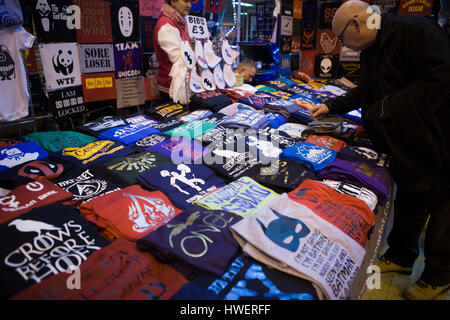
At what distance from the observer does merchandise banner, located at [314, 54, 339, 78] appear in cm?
603

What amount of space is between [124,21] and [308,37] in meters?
3.87

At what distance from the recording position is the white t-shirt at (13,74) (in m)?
2.65

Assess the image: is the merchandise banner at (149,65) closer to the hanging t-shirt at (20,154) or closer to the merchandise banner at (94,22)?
the merchandise banner at (94,22)

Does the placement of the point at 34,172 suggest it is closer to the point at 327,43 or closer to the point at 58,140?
the point at 58,140

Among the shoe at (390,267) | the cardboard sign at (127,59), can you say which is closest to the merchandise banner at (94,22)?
the cardboard sign at (127,59)

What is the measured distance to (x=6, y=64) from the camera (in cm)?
270

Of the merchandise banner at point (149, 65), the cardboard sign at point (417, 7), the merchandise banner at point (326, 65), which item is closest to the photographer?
the merchandise banner at point (149, 65)

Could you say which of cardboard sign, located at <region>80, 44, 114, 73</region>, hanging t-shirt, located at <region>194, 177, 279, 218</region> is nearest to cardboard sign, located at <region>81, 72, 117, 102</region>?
cardboard sign, located at <region>80, 44, 114, 73</region>

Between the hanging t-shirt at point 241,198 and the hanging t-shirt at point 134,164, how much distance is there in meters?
0.52

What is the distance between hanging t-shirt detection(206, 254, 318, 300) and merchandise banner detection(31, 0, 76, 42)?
116 inches

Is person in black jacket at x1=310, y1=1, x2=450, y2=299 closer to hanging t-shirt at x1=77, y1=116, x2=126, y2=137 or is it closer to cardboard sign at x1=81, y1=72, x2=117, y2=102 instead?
hanging t-shirt at x1=77, y1=116, x2=126, y2=137

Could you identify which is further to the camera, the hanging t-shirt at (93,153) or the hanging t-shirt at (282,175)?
the hanging t-shirt at (93,153)
